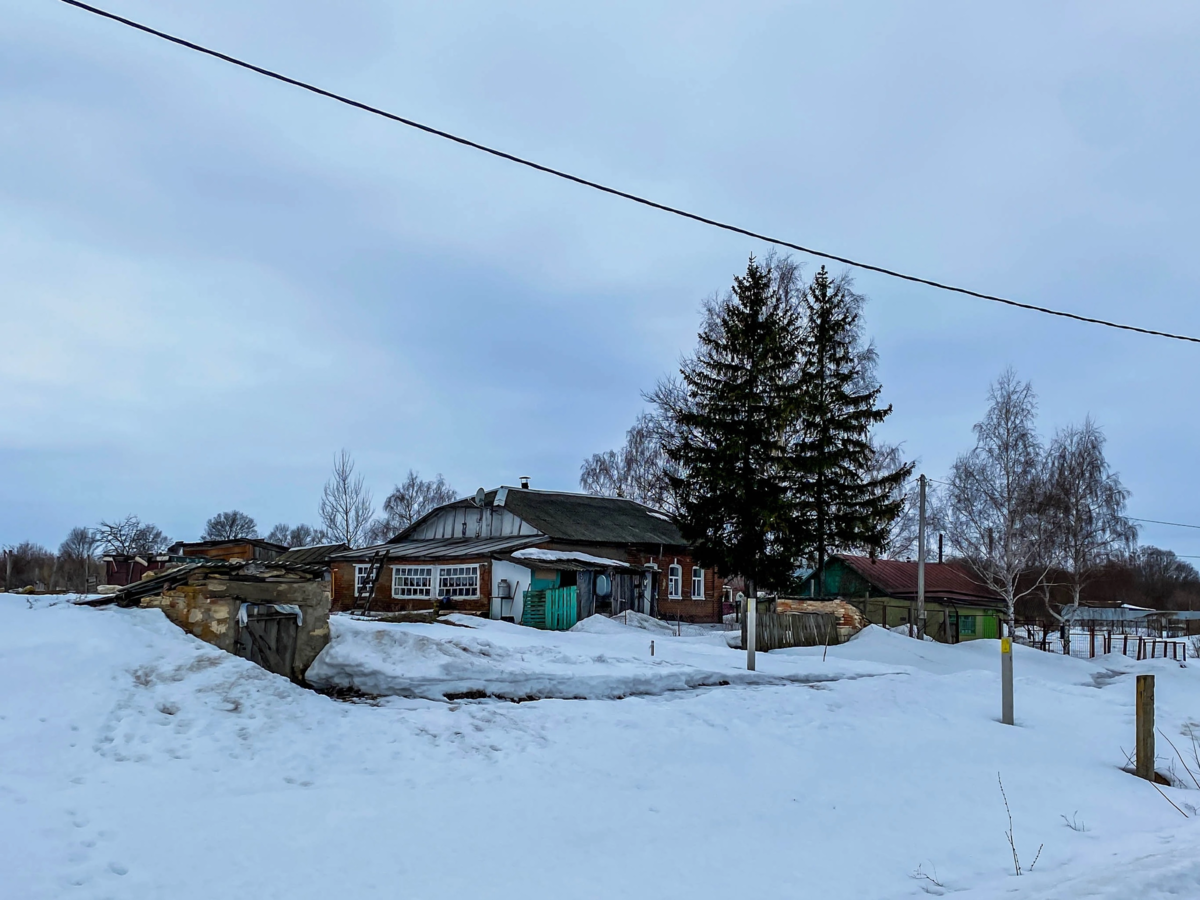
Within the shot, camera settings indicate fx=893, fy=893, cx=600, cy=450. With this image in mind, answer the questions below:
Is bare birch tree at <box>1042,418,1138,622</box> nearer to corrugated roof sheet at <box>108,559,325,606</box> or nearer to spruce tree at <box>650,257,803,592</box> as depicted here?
spruce tree at <box>650,257,803,592</box>

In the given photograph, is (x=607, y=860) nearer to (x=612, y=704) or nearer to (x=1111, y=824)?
(x=612, y=704)

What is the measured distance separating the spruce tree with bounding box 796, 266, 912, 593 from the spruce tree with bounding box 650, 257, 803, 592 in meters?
0.78

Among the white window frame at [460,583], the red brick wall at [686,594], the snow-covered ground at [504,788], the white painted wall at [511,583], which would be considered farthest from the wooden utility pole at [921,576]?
the white window frame at [460,583]

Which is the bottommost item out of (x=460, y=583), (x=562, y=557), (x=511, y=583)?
(x=460, y=583)

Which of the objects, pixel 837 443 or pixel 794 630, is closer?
pixel 794 630

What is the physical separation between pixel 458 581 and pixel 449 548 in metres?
2.70

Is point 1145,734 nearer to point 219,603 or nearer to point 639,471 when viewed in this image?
point 219,603

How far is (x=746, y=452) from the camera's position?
105ft

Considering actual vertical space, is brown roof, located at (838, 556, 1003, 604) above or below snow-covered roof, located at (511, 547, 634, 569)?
below

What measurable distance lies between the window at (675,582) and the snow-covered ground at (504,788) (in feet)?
78.7

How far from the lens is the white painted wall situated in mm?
31328

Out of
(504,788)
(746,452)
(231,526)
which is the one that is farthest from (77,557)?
(504,788)

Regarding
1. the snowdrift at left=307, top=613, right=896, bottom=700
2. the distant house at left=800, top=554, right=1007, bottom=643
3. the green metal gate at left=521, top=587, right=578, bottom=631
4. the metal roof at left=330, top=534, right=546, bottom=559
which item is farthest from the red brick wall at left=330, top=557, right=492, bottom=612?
the snowdrift at left=307, top=613, right=896, bottom=700

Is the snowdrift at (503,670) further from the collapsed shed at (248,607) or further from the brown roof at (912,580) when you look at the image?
the brown roof at (912,580)
